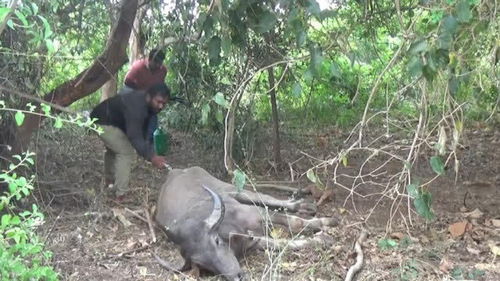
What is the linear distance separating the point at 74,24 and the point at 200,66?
152cm

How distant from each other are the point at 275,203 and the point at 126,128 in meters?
1.71

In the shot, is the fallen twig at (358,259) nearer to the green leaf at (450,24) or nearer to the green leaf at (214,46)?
the green leaf at (214,46)

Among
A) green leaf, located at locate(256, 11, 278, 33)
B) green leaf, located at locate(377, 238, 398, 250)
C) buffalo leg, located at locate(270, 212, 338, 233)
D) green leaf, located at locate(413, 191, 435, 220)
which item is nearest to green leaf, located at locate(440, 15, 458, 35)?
green leaf, located at locate(413, 191, 435, 220)

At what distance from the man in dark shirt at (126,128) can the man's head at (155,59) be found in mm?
315

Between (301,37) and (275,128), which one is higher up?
(301,37)

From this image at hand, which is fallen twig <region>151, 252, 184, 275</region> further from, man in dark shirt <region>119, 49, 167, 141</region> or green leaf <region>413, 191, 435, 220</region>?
green leaf <region>413, 191, 435, 220</region>

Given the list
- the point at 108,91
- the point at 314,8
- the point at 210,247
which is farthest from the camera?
the point at 108,91

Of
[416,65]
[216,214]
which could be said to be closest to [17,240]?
[216,214]

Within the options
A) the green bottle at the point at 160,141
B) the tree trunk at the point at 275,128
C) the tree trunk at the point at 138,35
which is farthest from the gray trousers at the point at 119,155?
the tree trunk at the point at 275,128

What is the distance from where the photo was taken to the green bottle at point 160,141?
822cm

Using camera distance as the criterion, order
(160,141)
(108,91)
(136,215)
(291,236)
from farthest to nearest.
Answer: (108,91), (160,141), (136,215), (291,236)

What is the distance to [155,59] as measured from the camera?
300 inches

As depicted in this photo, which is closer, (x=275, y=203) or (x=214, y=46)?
(x=214, y=46)

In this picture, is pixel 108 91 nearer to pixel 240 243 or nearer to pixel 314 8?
pixel 240 243
